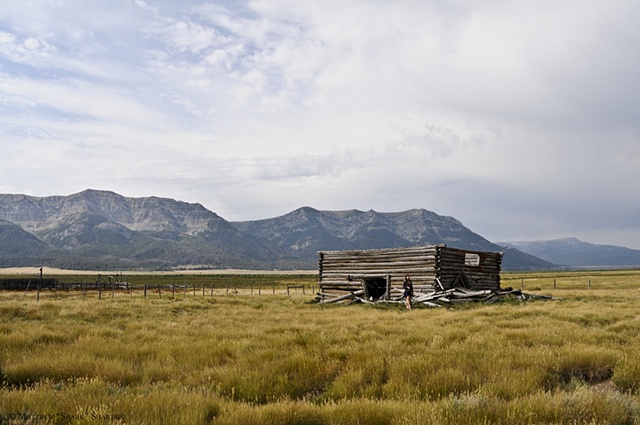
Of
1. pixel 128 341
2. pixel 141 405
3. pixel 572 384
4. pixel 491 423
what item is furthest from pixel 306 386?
pixel 128 341

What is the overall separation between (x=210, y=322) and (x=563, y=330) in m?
11.6

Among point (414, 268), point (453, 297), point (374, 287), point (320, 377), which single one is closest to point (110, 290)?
point (374, 287)

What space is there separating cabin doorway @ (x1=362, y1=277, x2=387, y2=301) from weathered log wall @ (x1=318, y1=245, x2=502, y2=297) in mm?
470

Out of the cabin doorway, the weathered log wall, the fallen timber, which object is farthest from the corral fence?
the fallen timber

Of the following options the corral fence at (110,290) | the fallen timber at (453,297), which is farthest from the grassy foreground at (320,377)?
the corral fence at (110,290)

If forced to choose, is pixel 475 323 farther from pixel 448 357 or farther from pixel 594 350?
pixel 448 357

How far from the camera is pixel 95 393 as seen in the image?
21.2 ft

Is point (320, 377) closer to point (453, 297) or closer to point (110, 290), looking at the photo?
point (453, 297)

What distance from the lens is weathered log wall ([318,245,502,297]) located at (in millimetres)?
26594

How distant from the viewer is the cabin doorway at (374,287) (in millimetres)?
29734

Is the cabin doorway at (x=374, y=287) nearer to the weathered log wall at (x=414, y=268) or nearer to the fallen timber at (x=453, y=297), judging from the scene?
the weathered log wall at (x=414, y=268)

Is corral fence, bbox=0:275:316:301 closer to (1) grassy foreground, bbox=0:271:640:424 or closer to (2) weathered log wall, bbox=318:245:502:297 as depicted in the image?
(2) weathered log wall, bbox=318:245:502:297

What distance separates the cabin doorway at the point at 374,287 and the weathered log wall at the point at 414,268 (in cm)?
47

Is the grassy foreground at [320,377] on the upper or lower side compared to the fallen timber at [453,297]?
upper
